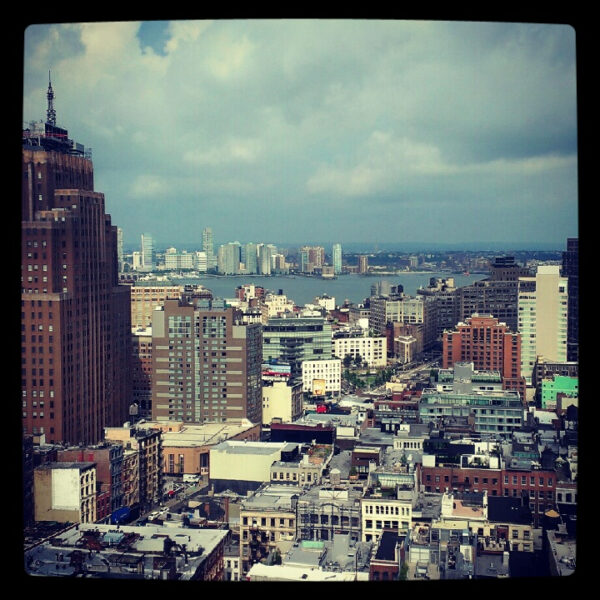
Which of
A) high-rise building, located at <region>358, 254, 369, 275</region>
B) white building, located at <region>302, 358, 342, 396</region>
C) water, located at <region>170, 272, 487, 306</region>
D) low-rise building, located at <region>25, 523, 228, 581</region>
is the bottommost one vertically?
low-rise building, located at <region>25, 523, 228, 581</region>

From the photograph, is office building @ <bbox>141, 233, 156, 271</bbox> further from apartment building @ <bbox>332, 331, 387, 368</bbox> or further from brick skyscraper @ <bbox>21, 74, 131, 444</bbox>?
apartment building @ <bbox>332, 331, 387, 368</bbox>

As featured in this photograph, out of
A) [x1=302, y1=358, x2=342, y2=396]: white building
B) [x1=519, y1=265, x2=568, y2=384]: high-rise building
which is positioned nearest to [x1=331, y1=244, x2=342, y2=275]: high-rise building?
[x1=302, y1=358, x2=342, y2=396]: white building

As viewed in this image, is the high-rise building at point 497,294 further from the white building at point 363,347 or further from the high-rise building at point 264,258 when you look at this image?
the high-rise building at point 264,258

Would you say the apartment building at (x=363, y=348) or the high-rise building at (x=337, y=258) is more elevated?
the high-rise building at (x=337, y=258)

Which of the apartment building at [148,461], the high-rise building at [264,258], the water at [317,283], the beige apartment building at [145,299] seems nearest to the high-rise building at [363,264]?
the water at [317,283]

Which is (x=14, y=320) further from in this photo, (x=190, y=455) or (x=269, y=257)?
(x=269, y=257)

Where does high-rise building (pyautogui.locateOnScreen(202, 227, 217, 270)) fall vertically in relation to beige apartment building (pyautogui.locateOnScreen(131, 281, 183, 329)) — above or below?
above

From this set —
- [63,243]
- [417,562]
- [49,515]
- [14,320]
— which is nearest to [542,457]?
[417,562]
